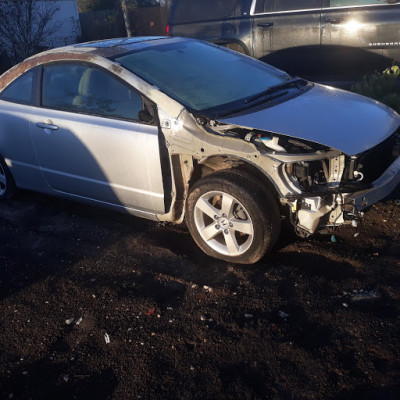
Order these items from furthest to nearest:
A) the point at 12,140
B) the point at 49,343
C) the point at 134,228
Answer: the point at 12,140 → the point at 134,228 → the point at 49,343

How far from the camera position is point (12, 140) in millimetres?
5137

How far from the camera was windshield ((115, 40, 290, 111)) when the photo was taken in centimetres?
420

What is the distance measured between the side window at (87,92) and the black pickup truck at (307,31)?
13.7 feet

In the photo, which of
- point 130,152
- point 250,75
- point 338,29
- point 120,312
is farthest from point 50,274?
point 338,29

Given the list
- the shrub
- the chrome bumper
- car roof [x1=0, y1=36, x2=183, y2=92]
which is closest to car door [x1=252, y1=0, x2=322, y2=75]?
the shrub

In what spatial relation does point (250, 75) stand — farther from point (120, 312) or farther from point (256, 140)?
point (120, 312)

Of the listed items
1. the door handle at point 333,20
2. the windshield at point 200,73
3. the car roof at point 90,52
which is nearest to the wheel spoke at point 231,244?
the windshield at point 200,73

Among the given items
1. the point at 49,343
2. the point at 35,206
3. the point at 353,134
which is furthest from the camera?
A: the point at 35,206

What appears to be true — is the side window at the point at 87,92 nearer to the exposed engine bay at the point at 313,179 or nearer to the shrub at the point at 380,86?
the exposed engine bay at the point at 313,179

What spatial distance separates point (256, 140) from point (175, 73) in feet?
3.80

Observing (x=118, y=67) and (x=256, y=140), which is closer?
(x=256, y=140)

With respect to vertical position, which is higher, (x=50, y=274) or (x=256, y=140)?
(x=256, y=140)

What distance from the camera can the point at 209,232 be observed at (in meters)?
3.99

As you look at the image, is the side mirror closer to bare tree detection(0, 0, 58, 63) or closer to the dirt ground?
the dirt ground
